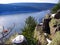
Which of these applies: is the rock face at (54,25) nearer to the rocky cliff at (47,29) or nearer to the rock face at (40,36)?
the rocky cliff at (47,29)

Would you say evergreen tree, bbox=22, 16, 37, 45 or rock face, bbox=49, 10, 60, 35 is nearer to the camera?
rock face, bbox=49, 10, 60, 35

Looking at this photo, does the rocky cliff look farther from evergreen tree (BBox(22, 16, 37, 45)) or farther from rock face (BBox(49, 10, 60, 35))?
evergreen tree (BBox(22, 16, 37, 45))

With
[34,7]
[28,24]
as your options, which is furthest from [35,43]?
[34,7]

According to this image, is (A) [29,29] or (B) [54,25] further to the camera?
(A) [29,29]

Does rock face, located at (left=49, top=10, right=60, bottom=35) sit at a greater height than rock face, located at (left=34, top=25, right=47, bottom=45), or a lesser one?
greater

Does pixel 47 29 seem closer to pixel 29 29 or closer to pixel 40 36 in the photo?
pixel 40 36

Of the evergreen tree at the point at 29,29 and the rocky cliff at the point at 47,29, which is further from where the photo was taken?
the evergreen tree at the point at 29,29

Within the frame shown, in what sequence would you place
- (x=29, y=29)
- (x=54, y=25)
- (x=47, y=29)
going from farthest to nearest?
(x=29, y=29) → (x=47, y=29) → (x=54, y=25)

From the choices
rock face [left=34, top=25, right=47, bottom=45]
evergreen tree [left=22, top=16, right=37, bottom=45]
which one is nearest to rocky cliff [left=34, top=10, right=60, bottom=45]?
rock face [left=34, top=25, right=47, bottom=45]

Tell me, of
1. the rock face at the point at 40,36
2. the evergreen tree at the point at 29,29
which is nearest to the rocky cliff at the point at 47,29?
the rock face at the point at 40,36

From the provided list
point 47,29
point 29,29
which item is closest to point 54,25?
point 47,29

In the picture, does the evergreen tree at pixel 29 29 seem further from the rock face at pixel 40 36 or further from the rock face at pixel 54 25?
the rock face at pixel 54 25

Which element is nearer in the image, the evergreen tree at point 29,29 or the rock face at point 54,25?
the rock face at point 54,25

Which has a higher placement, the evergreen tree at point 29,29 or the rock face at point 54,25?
the rock face at point 54,25
